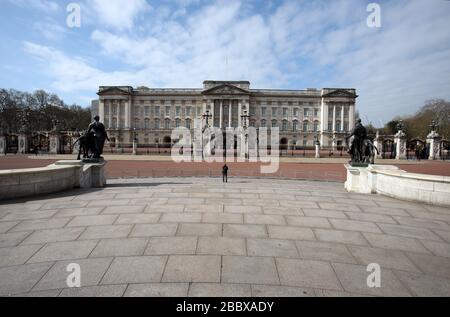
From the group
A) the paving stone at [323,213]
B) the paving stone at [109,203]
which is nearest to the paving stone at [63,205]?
the paving stone at [109,203]

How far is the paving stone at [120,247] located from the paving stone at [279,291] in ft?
6.89

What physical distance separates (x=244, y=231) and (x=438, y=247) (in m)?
3.63

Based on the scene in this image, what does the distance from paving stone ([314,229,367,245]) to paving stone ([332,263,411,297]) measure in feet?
3.51

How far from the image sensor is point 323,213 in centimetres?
715

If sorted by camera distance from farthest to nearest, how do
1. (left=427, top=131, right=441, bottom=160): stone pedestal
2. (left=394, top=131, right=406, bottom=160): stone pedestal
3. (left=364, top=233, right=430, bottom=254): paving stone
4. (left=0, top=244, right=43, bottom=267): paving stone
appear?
1. (left=394, top=131, right=406, bottom=160): stone pedestal
2. (left=427, top=131, right=441, bottom=160): stone pedestal
3. (left=364, top=233, right=430, bottom=254): paving stone
4. (left=0, top=244, right=43, bottom=267): paving stone

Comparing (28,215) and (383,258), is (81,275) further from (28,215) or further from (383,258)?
(383,258)

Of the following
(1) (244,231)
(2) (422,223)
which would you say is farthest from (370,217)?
(1) (244,231)

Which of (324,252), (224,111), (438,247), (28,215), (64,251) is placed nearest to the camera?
(64,251)

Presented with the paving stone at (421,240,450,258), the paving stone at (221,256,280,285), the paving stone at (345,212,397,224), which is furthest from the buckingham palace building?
the paving stone at (221,256,280,285)

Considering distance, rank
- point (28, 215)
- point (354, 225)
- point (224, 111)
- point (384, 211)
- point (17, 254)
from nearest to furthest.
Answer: point (17, 254)
point (354, 225)
point (28, 215)
point (384, 211)
point (224, 111)

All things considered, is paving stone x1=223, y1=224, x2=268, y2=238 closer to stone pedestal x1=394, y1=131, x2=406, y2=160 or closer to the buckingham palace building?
stone pedestal x1=394, y1=131, x2=406, y2=160

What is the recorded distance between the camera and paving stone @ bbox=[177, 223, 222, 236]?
213 inches

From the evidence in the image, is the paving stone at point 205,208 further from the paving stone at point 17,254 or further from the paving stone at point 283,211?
the paving stone at point 17,254
